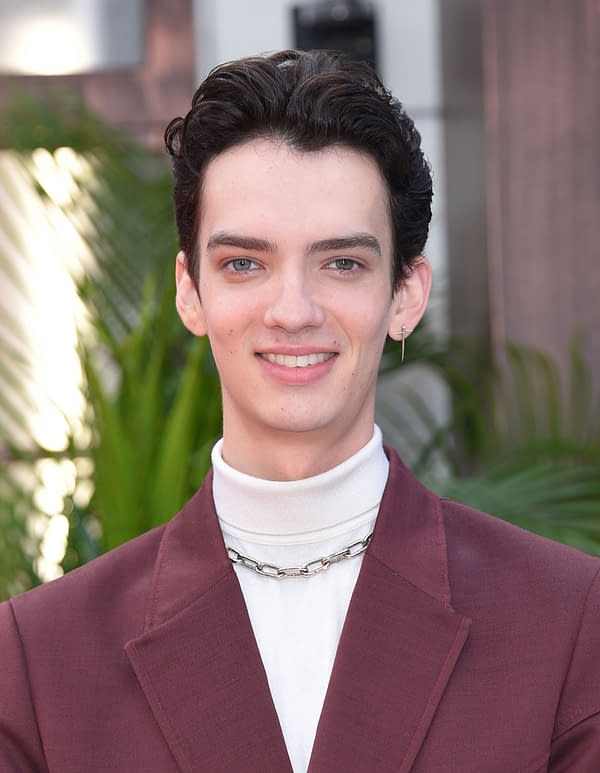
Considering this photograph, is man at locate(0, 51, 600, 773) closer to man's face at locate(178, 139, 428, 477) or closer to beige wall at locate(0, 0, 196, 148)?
man's face at locate(178, 139, 428, 477)

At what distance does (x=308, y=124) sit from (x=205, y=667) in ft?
1.93

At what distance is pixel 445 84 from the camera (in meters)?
3.39

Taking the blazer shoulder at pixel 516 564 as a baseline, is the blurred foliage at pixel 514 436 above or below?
below

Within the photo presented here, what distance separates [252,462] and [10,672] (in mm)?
340

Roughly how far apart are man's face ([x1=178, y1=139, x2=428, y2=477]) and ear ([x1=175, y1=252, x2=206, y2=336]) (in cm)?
8

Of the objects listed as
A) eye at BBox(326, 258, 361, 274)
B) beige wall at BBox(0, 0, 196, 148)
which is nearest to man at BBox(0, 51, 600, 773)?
eye at BBox(326, 258, 361, 274)

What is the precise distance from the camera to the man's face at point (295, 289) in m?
1.47

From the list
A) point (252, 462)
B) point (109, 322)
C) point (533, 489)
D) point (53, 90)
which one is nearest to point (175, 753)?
point (252, 462)

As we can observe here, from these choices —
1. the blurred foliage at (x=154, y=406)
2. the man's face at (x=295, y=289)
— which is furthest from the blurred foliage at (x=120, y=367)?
the man's face at (x=295, y=289)

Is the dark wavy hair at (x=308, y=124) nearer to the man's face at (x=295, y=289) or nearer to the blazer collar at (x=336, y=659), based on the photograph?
the man's face at (x=295, y=289)

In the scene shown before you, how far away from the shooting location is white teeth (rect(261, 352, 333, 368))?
149 centimetres

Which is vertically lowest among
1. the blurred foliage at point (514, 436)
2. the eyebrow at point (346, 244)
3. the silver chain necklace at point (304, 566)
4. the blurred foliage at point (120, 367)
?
the blurred foliage at point (514, 436)

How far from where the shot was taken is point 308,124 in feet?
4.98

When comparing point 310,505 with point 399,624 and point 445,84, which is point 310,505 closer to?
point 399,624
